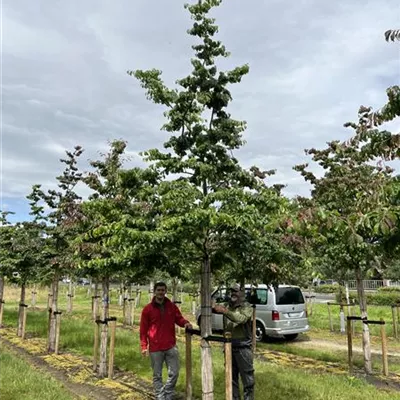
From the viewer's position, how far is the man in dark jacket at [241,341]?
20.7 feet

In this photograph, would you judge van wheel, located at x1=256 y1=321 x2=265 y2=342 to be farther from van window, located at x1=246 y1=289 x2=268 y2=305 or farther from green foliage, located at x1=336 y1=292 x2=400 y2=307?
green foliage, located at x1=336 y1=292 x2=400 y2=307

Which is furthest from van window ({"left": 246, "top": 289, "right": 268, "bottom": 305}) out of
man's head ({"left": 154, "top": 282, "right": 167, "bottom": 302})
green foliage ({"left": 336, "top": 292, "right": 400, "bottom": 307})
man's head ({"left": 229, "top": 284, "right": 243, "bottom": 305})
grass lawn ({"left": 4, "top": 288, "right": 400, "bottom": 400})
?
green foliage ({"left": 336, "top": 292, "right": 400, "bottom": 307})

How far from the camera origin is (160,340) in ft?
21.2

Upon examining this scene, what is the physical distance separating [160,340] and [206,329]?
82cm

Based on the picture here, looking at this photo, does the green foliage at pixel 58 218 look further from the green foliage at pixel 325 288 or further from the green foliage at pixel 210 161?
the green foliage at pixel 325 288

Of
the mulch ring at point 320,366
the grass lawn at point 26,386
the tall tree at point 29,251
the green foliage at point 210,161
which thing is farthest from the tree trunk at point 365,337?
the tall tree at point 29,251

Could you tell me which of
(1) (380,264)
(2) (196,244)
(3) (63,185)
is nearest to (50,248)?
(3) (63,185)

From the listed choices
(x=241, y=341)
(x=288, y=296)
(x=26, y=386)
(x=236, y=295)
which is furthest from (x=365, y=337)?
(x=26, y=386)

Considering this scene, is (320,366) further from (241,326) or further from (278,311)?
(241,326)

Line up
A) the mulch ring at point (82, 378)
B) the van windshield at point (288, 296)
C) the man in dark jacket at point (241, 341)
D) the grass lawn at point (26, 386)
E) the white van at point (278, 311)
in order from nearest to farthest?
the man in dark jacket at point (241, 341), the grass lawn at point (26, 386), the mulch ring at point (82, 378), the white van at point (278, 311), the van windshield at point (288, 296)

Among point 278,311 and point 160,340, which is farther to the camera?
point 278,311

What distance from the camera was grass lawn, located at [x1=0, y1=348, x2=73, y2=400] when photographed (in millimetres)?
6785

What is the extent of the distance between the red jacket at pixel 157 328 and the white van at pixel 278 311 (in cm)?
719

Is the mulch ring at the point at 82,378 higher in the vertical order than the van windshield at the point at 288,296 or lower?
lower
